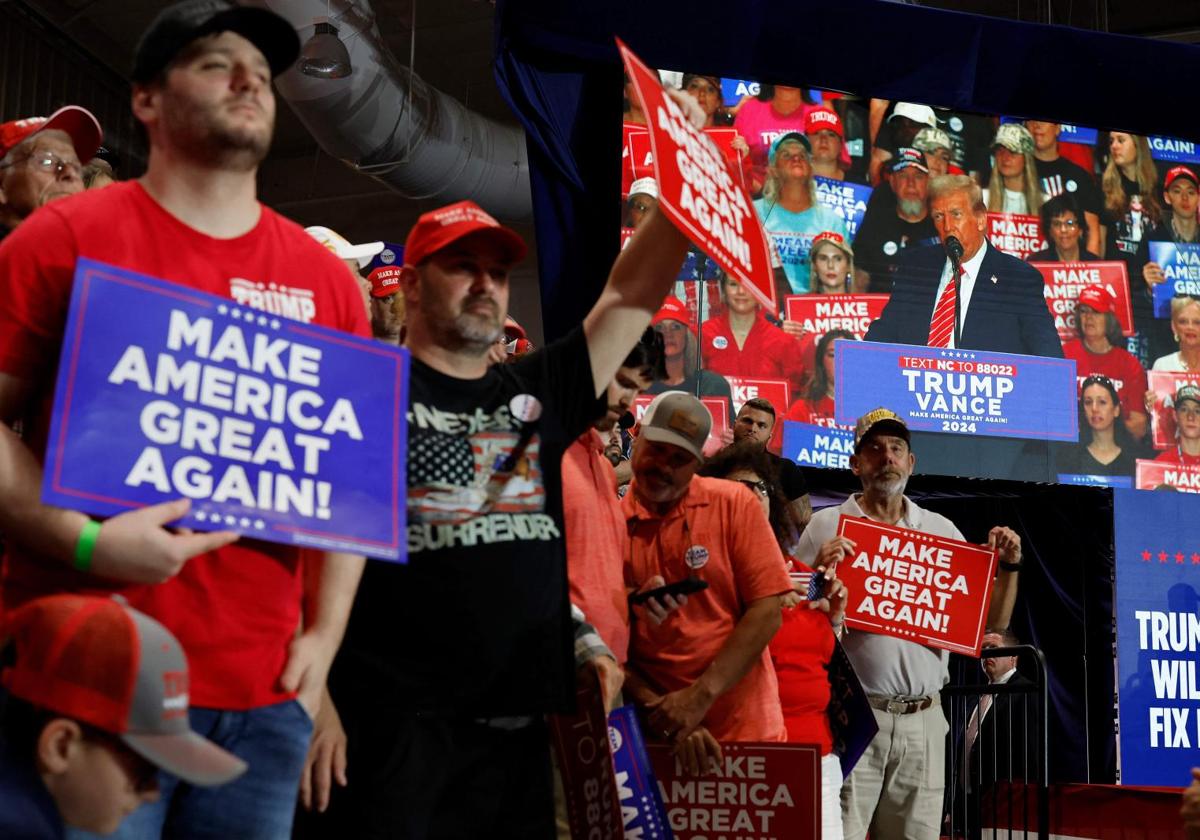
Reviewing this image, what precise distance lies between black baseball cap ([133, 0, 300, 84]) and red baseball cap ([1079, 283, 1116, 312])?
7015 millimetres

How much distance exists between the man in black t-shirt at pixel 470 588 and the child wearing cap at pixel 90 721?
0.60 m

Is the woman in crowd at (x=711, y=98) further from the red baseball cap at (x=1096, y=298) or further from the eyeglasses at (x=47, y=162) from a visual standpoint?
the eyeglasses at (x=47, y=162)

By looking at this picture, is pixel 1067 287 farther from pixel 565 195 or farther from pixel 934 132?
pixel 565 195

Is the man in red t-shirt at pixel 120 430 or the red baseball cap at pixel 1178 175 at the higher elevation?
the red baseball cap at pixel 1178 175

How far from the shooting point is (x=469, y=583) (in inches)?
90.8

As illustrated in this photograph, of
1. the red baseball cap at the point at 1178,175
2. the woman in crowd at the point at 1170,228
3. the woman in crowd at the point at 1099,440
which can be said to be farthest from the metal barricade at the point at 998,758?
the red baseball cap at the point at 1178,175

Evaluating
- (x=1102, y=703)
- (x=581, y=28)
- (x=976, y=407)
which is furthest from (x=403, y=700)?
(x=1102, y=703)

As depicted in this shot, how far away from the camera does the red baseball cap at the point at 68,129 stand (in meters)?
3.03

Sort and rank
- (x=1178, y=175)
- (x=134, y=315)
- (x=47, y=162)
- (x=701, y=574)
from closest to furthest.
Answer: (x=134, y=315) → (x=47, y=162) → (x=701, y=574) → (x=1178, y=175)

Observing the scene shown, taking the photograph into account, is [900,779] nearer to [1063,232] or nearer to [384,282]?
[384,282]

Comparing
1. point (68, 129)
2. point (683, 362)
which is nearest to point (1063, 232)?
point (683, 362)

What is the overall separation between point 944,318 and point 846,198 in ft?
2.92

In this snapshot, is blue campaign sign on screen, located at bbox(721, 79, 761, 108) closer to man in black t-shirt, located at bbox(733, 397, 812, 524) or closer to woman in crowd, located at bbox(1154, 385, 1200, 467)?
woman in crowd, located at bbox(1154, 385, 1200, 467)

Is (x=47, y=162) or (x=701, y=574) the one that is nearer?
(x=47, y=162)
